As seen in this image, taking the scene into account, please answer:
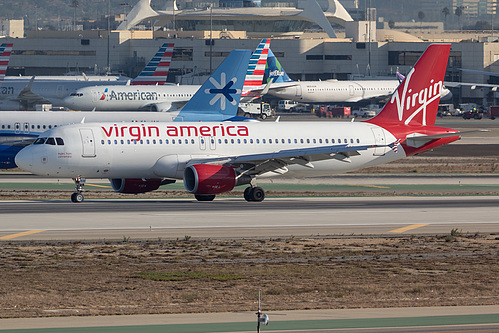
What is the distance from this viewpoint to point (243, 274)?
94.0 ft

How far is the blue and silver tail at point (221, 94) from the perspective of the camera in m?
66.9

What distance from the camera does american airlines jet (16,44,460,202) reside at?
46.8 metres

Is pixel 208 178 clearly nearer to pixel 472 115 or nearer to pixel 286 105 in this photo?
pixel 472 115

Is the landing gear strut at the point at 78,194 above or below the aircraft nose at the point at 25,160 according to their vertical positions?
below

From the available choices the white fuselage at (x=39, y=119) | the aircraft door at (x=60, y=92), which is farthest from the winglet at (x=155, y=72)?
the white fuselage at (x=39, y=119)

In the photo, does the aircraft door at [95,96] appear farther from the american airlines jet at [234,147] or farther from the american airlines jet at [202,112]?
the american airlines jet at [234,147]

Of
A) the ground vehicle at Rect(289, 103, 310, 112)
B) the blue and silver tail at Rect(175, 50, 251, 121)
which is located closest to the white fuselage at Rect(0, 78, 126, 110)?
the ground vehicle at Rect(289, 103, 310, 112)

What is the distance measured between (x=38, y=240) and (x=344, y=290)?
44.9ft

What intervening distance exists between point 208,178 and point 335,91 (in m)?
116

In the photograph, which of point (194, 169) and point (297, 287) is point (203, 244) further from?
point (194, 169)

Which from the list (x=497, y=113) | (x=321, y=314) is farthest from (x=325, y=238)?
(x=497, y=113)

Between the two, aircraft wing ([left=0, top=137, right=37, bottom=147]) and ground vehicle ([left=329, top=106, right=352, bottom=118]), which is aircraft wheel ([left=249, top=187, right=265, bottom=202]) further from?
ground vehicle ([left=329, top=106, right=352, bottom=118])

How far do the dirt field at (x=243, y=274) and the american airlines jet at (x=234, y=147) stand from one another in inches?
490

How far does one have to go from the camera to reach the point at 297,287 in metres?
26.6
